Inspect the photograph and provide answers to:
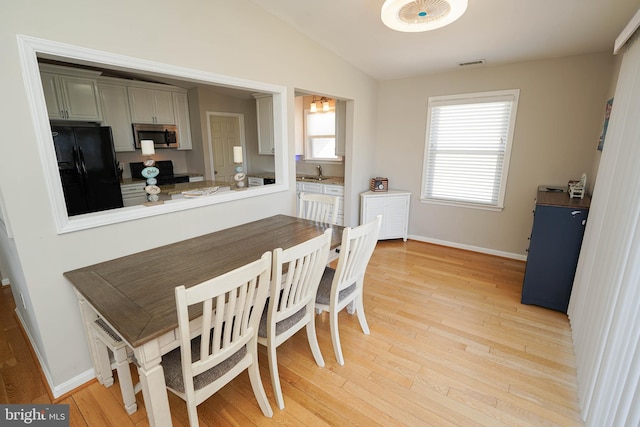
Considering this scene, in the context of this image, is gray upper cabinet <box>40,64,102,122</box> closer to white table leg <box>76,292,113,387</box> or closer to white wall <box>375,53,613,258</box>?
white table leg <box>76,292,113,387</box>

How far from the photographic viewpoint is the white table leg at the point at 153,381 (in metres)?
1.16

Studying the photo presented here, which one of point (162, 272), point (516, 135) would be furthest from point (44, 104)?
point (516, 135)

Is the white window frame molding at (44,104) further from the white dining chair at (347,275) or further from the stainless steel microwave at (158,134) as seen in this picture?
the stainless steel microwave at (158,134)

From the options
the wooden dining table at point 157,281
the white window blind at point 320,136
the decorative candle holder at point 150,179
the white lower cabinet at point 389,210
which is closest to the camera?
the wooden dining table at point 157,281

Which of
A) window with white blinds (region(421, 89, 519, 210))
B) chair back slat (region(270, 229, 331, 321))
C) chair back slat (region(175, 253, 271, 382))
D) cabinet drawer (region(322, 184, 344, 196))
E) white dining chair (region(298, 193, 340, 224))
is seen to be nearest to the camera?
chair back slat (region(175, 253, 271, 382))

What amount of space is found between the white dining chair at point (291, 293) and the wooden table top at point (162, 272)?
37 centimetres

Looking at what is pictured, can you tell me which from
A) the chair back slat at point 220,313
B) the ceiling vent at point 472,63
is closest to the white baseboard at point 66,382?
the chair back slat at point 220,313

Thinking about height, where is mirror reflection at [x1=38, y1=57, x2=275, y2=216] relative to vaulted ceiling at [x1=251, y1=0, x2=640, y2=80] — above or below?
below

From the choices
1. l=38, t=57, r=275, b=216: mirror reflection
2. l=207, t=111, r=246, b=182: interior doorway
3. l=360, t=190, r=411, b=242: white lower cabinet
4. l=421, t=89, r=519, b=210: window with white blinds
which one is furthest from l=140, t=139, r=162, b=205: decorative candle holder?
l=421, t=89, r=519, b=210: window with white blinds

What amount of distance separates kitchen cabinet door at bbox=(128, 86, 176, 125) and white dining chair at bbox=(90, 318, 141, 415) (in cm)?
367

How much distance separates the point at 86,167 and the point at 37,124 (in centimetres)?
205

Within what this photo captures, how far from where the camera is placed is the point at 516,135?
355 cm

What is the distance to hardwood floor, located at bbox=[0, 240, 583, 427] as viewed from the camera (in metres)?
1.65

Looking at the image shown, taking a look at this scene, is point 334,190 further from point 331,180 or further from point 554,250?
point 554,250
